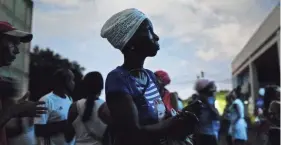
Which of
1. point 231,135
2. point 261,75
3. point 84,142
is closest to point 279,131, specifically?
point 231,135

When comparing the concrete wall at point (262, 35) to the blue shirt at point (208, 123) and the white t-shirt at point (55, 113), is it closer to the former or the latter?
the blue shirt at point (208, 123)

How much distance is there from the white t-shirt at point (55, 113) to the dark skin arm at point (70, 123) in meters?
0.05

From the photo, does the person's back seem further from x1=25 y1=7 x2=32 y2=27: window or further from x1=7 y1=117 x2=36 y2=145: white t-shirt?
x1=25 y1=7 x2=32 y2=27: window

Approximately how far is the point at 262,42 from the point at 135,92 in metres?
19.5

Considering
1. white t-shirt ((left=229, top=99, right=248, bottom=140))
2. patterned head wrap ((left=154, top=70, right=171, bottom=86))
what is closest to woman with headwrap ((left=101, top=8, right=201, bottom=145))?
patterned head wrap ((left=154, top=70, right=171, bottom=86))

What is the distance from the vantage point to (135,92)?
170 centimetres

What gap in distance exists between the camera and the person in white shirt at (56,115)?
390 cm

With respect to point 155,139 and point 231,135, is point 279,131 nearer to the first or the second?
point 231,135

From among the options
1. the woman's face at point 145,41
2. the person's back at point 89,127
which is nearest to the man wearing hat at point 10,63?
the woman's face at point 145,41

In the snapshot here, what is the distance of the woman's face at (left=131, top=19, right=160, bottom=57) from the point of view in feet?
5.77

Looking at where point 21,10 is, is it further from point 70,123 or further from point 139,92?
point 139,92

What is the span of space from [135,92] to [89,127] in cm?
216

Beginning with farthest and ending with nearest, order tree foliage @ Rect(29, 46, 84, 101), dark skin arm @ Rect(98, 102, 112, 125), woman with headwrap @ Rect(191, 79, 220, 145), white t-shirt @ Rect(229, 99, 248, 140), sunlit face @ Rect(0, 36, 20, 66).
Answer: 1. tree foliage @ Rect(29, 46, 84, 101)
2. white t-shirt @ Rect(229, 99, 248, 140)
3. woman with headwrap @ Rect(191, 79, 220, 145)
4. dark skin arm @ Rect(98, 102, 112, 125)
5. sunlit face @ Rect(0, 36, 20, 66)

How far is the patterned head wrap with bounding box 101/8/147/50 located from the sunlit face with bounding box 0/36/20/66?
1.90 feet
